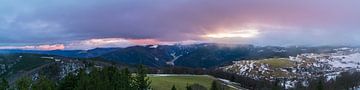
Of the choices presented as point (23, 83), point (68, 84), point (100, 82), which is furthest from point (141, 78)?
point (23, 83)

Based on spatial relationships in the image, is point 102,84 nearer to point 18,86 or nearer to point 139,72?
point 139,72

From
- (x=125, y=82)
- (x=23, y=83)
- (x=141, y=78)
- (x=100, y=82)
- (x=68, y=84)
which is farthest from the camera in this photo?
(x=141, y=78)

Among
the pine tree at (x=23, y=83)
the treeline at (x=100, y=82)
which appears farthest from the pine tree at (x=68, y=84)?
the pine tree at (x=23, y=83)

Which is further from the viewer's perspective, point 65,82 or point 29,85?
point 65,82

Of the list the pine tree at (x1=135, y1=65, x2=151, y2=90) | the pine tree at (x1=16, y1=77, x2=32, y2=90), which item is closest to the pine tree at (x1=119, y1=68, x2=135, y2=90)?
the pine tree at (x1=135, y1=65, x2=151, y2=90)

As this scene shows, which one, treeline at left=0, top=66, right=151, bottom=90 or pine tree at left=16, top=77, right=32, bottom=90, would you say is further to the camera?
treeline at left=0, top=66, right=151, bottom=90

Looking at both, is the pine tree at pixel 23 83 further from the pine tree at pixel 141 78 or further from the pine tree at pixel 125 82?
the pine tree at pixel 141 78

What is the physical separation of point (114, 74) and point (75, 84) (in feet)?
23.7

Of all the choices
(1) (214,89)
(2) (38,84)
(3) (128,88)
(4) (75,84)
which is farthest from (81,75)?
(1) (214,89)

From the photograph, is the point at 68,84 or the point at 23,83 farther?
the point at 68,84

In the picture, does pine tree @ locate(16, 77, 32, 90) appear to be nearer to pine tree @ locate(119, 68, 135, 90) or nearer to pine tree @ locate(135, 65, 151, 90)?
pine tree @ locate(119, 68, 135, 90)

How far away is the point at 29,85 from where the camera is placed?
55781mm

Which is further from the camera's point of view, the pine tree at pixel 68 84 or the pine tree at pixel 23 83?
the pine tree at pixel 68 84

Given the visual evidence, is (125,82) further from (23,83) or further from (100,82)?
(23,83)
